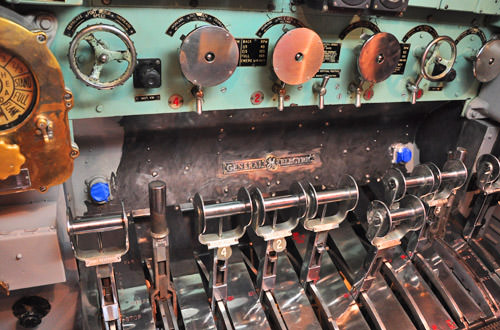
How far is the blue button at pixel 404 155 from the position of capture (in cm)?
272

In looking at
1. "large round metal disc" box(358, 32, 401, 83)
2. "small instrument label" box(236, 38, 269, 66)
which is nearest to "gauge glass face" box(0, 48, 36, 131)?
"small instrument label" box(236, 38, 269, 66)

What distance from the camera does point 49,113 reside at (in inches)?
52.3

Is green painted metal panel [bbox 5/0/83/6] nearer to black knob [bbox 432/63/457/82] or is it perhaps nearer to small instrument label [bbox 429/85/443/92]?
black knob [bbox 432/63/457/82]

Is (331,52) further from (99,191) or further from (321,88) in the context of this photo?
(99,191)

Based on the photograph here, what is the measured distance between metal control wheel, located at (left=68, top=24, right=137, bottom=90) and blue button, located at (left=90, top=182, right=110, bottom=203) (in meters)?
0.66

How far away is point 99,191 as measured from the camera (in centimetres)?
198

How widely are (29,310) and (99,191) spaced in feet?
1.93

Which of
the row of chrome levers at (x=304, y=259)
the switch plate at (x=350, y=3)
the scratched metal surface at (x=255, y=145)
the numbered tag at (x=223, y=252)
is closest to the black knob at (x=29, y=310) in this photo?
the row of chrome levers at (x=304, y=259)

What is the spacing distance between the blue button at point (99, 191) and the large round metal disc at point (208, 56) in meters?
0.77

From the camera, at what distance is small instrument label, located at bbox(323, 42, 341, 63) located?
1839mm

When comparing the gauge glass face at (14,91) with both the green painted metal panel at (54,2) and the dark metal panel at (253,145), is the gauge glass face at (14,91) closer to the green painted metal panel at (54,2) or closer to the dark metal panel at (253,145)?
the green painted metal panel at (54,2)

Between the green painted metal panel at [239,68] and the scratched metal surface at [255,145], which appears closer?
the green painted metal panel at [239,68]

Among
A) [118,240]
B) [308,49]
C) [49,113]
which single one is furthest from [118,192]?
[308,49]

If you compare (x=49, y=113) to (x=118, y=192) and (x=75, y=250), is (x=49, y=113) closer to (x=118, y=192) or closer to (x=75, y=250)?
(x=75, y=250)
